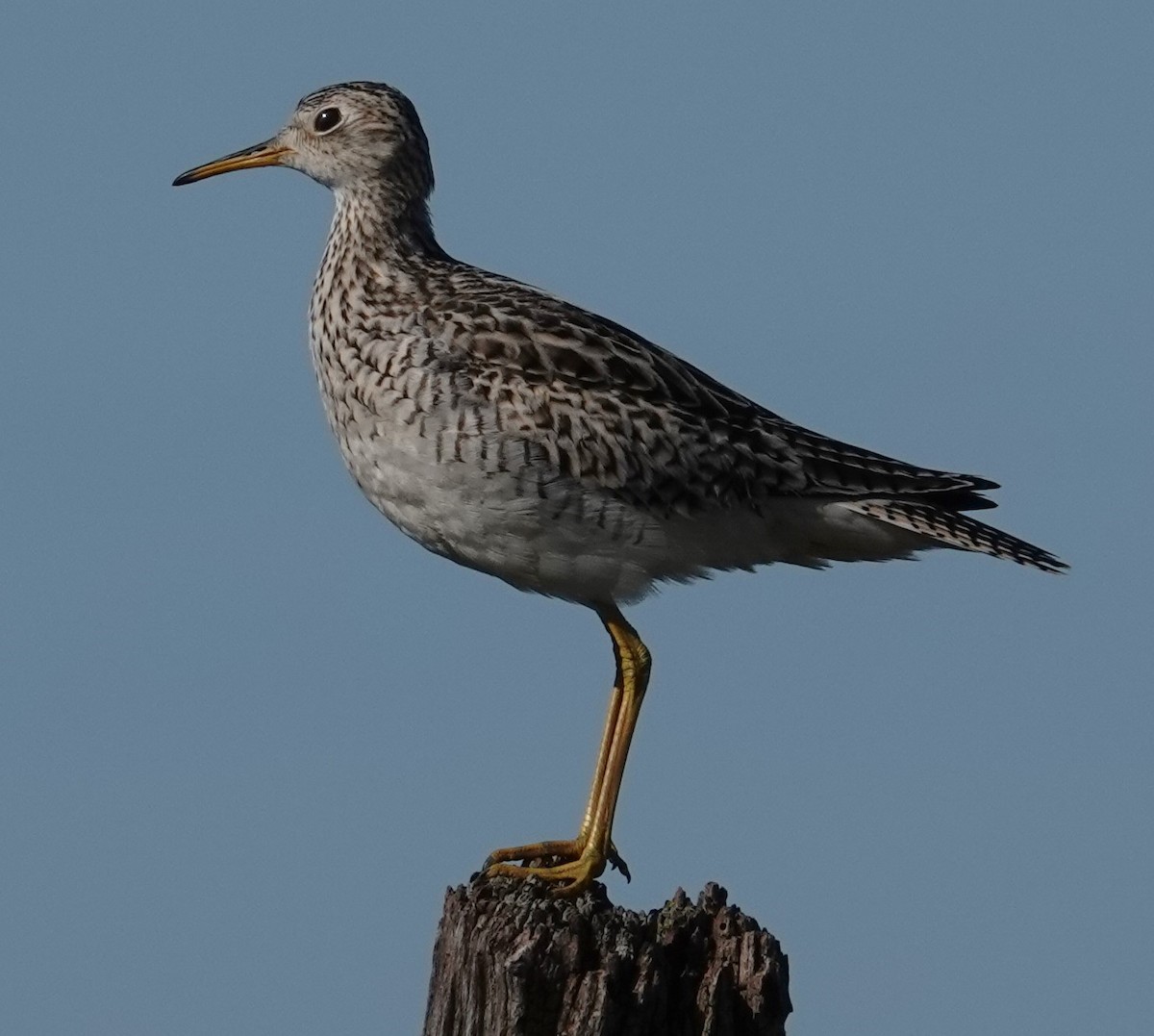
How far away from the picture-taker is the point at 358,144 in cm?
1465

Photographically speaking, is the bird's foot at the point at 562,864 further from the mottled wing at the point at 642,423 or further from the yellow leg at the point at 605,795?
the mottled wing at the point at 642,423

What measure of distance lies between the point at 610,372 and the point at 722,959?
430 cm

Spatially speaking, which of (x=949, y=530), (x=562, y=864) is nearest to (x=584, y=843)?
(x=562, y=864)

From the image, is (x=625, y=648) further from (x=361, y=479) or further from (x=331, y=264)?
(x=331, y=264)

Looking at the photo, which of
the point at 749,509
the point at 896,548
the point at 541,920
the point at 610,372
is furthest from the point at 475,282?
the point at 541,920

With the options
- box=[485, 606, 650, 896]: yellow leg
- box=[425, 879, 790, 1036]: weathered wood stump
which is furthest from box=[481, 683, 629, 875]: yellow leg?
box=[425, 879, 790, 1036]: weathered wood stump

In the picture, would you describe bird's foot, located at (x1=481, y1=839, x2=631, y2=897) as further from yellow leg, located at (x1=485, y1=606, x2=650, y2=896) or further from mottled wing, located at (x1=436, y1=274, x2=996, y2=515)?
mottled wing, located at (x1=436, y1=274, x2=996, y2=515)

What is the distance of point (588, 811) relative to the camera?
13242 millimetres

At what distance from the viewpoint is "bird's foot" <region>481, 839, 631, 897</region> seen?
40.4 ft

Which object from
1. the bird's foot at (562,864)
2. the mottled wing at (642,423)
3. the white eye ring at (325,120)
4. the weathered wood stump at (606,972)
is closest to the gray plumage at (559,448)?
the mottled wing at (642,423)

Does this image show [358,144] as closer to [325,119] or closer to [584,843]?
[325,119]

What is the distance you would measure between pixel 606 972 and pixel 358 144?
6.89 metres

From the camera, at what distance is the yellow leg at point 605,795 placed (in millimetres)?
12547

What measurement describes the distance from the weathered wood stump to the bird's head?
19.6 feet
